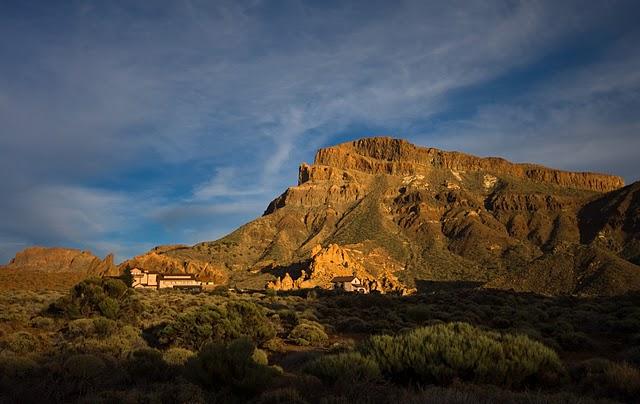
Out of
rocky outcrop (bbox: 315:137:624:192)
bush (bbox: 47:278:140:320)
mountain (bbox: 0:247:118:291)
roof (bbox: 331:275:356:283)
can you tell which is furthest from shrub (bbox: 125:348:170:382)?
rocky outcrop (bbox: 315:137:624:192)

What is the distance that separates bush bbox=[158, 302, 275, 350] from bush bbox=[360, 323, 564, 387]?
761 cm

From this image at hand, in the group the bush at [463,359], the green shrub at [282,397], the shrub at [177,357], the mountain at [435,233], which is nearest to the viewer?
the green shrub at [282,397]

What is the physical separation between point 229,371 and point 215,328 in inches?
341

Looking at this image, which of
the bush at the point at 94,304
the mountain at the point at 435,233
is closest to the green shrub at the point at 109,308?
the bush at the point at 94,304

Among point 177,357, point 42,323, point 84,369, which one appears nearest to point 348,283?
point 42,323

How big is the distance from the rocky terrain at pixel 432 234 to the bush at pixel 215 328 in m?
38.2

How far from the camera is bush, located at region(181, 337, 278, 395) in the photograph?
25.1 ft

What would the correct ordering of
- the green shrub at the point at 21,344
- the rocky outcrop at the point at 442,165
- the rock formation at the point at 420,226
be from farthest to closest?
the rocky outcrop at the point at 442,165
the rock formation at the point at 420,226
the green shrub at the point at 21,344

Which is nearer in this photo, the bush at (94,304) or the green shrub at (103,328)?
the green shrub at (103,328)

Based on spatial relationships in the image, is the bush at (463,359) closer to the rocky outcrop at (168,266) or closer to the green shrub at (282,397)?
the green shrub at (282,397)

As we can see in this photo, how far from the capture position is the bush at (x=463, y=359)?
8617 mm

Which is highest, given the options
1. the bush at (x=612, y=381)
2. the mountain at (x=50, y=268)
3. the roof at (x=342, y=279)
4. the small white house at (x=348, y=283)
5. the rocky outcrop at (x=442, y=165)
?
the rocky outcrop at (x=442, y=165)

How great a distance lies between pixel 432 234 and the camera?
115 meters

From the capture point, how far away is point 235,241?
4587 inches
